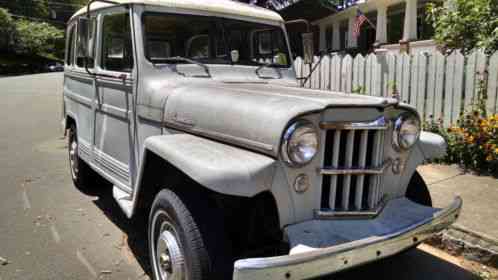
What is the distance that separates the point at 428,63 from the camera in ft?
20.6

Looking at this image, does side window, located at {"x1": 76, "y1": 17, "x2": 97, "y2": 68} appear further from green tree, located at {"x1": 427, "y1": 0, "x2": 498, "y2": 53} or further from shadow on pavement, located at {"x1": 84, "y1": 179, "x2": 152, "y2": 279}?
green tree, located at {"x1": 427, "y1": 0, "x2": 498, "y2": 53}

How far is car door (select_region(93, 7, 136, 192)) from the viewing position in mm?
3588

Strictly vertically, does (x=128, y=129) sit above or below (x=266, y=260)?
above

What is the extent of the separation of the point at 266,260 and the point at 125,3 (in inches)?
99.5

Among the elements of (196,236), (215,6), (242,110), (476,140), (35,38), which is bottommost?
(196,236)

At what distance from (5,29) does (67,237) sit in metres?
42.5

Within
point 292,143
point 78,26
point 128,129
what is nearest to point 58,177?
point 78,26

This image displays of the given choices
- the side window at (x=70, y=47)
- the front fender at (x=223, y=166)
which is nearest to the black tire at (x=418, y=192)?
the front fender at (x=223, y=166)

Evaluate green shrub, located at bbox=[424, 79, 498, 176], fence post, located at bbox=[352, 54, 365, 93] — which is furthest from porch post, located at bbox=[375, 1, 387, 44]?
green shrub, located at bbox=[424, 79, 498, 176]

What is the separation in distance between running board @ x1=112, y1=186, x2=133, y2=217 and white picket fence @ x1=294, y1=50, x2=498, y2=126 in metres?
2.92

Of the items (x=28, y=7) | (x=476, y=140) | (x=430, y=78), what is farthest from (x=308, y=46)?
(x=28, y=7)

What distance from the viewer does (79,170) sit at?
5277 mm

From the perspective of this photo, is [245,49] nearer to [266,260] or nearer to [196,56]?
[196,56]

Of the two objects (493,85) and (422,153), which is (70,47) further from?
(493,85)
